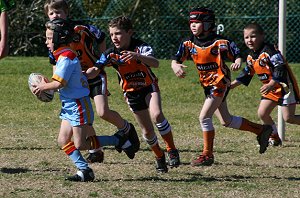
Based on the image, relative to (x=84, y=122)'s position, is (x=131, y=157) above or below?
below

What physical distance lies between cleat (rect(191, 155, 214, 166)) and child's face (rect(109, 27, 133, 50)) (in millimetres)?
1468

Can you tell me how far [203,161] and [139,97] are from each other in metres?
0.99

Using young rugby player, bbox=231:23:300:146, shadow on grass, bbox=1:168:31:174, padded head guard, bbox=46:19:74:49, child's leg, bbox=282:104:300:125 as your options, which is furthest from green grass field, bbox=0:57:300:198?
padded head guard, bbox=46:19:74:49

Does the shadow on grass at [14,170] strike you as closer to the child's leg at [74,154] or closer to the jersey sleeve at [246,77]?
the child's leg at [74,154]

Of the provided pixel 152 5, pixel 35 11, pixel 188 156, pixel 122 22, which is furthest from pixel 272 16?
pixel 122 22

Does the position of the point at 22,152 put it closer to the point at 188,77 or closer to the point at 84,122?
the point at 84,122

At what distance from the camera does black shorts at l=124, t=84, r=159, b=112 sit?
27.0 feet

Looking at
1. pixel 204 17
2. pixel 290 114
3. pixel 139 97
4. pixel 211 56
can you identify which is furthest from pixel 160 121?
pixel 290 114

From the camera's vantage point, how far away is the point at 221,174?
8.12 meters

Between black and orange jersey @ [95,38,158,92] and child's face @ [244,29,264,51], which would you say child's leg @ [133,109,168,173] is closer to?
black and orange jersey @ [95,38,158,92]

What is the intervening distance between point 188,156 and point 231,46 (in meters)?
1.45

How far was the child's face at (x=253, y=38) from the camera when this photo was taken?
30.7 ft

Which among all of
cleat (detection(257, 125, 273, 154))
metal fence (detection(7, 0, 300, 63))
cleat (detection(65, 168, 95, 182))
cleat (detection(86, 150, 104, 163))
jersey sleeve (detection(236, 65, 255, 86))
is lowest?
metal fence (detection(7, 0, 300, 63))

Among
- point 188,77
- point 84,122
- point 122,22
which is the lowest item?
point 188,77
